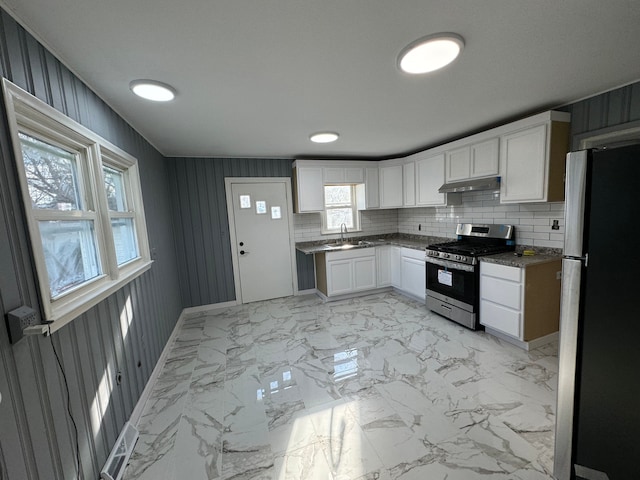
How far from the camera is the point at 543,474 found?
1455mm

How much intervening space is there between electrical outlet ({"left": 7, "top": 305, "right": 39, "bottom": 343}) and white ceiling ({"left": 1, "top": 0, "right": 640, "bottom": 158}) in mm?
1297

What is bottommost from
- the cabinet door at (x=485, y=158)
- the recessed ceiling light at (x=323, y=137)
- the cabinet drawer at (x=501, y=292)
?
the cabinet drawer at (x=501, y=292)

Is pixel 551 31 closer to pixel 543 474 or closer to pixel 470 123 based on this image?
pixel 470 123

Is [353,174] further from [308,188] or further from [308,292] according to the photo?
[308,292]

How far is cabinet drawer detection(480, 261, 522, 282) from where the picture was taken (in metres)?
2.64

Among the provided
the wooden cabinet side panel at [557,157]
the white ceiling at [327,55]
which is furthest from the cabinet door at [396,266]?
the white ceiling at [327,55]

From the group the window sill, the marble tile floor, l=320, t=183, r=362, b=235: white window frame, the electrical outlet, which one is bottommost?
the marble tile floor

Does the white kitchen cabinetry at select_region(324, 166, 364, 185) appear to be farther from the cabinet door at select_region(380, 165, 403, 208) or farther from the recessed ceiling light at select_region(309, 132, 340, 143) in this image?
the recessed ceiling light at select_region(309, 132, 340, 143)

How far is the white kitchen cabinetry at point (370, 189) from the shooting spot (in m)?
4.70

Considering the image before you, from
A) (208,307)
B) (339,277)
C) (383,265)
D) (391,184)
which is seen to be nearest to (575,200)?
(339,277)

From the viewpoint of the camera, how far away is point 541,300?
2.70 metres

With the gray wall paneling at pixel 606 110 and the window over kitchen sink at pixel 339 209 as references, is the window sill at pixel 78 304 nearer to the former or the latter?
the window over kitchen sink at pixel 339 209

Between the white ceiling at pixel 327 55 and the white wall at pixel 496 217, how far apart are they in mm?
1090

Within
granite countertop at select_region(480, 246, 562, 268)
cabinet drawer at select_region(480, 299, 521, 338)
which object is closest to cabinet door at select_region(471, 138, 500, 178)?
granite countertop at select_region(480, 246, 562, 268)
